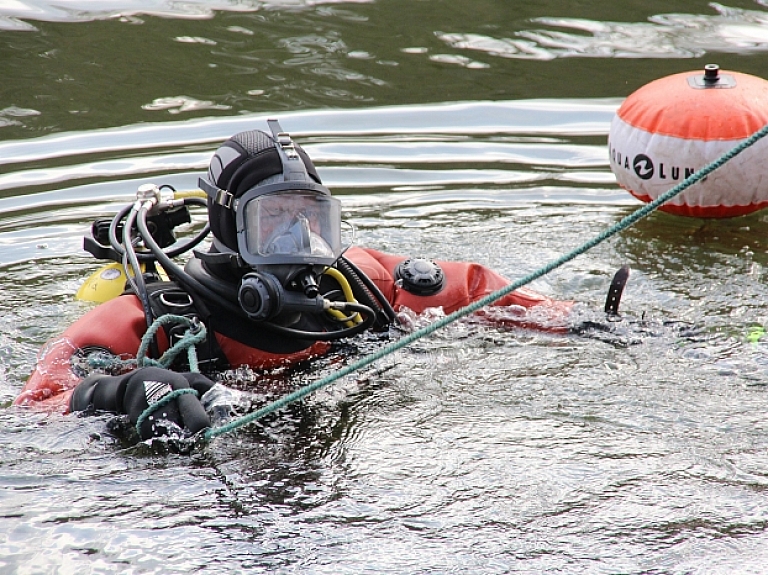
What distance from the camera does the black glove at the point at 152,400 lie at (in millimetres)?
3053

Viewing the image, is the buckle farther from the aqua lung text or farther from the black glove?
the aqua lung text

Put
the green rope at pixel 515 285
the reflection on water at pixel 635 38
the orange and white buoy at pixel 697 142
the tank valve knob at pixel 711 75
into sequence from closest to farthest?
the green rope at pixel 515 285, the orange and white buoy at pixel 697 142, the tank valve knob at pixel 711 75, the reflection on water at pixel 635 38

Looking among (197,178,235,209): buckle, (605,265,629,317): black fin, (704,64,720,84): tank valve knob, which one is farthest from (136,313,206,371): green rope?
(704,64,720,84): tank valve knob

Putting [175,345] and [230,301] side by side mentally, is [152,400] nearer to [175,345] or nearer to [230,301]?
[175,345]

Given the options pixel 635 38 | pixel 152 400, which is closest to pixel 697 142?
pixel 152 400

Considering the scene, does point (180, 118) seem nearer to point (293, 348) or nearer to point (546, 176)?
point (546, 176)

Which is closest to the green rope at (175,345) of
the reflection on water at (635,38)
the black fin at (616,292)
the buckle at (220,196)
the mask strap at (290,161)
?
the buckle at (220,196)

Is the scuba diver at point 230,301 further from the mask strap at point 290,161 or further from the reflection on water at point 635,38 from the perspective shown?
the reflection on water at point 635,38

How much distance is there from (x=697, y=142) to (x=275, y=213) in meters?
2.67

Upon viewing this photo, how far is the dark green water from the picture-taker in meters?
2.85

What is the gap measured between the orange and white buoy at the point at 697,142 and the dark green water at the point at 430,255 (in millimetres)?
278

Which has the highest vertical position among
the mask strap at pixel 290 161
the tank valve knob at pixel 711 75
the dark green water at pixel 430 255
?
the tank valve knob at pixel 711 75

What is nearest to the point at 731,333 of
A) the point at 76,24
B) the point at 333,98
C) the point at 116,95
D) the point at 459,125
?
the point at 459,125

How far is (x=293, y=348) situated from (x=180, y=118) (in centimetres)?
436
